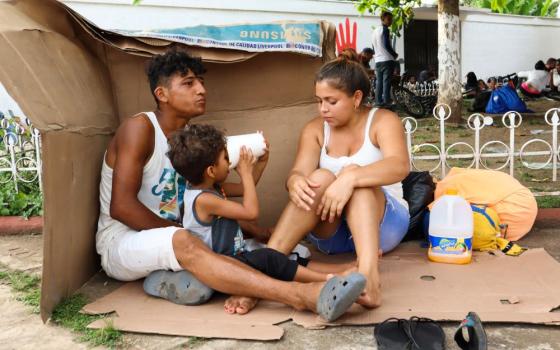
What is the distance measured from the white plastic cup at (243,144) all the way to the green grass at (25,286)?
1.16 m

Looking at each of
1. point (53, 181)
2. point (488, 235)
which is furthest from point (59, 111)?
point (488, 235)

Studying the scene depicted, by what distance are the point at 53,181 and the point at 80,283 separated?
0.64 meters

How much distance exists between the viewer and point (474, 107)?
10.3 meters

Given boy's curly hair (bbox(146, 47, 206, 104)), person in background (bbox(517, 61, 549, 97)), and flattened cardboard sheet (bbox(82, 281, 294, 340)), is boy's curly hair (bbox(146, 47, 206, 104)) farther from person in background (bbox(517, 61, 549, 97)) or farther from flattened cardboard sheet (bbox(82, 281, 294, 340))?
person in background (bbox(517, 61, 549, 97))

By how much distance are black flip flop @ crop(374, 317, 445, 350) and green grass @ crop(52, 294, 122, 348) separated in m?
1.05

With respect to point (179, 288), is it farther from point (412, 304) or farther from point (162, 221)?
point (412, 304)

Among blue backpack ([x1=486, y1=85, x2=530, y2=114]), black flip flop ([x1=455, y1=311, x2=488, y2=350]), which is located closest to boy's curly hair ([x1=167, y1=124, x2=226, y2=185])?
black flip flop ([x1=455, y1=311, x2=488, y2=350])

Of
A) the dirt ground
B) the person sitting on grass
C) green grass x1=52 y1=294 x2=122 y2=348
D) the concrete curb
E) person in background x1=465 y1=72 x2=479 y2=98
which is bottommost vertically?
the dirt ground

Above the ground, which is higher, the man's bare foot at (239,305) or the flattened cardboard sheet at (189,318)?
Result: the man's bare foot at (239,305)

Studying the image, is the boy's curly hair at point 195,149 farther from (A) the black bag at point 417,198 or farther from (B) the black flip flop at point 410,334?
(A) the black bag at point 417,198

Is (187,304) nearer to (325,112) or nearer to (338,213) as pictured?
(338,213)

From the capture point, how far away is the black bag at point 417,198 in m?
3.17

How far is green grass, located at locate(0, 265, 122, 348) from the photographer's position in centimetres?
213

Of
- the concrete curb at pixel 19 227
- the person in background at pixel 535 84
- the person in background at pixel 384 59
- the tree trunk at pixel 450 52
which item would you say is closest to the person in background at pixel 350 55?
the concrete curb at pixel 19 227
